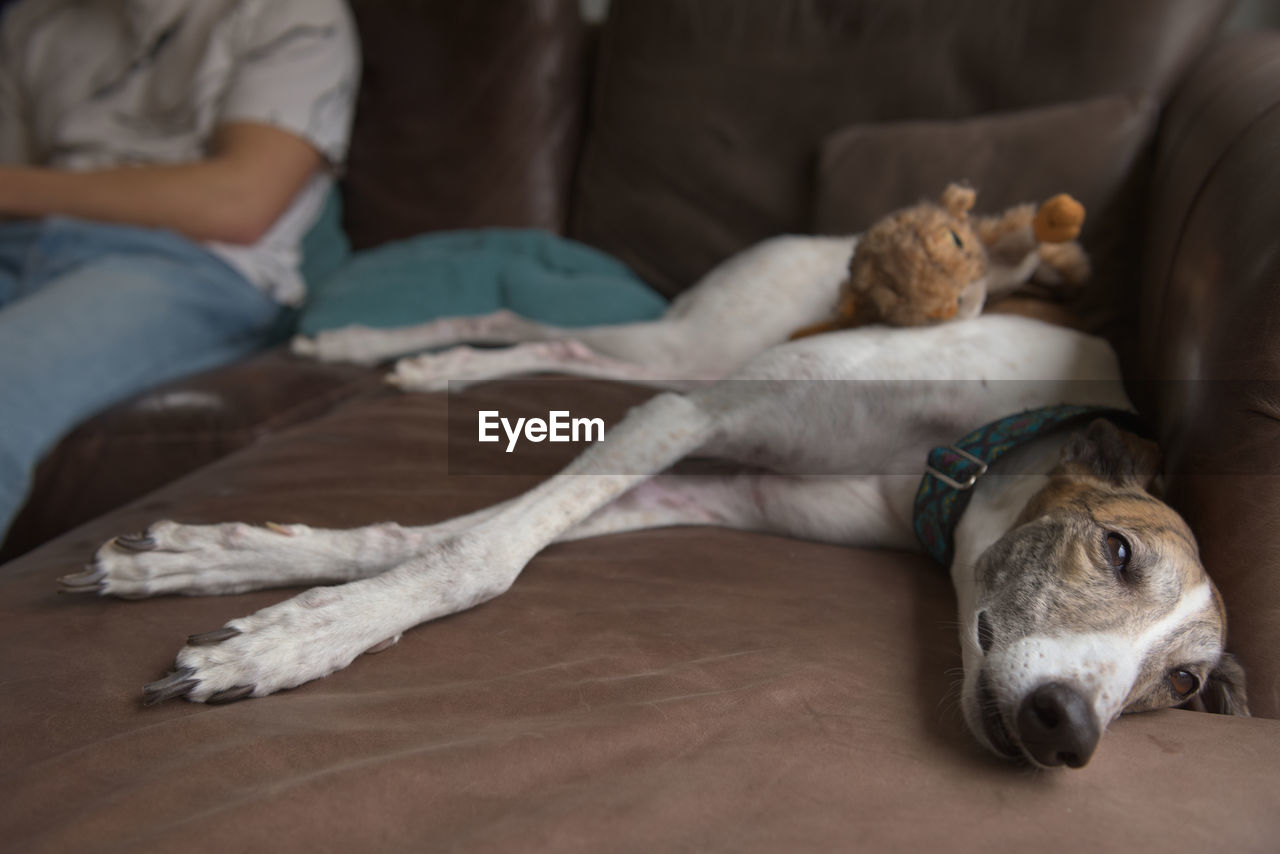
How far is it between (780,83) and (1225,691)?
214 cm

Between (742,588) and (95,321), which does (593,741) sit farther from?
(95,321)

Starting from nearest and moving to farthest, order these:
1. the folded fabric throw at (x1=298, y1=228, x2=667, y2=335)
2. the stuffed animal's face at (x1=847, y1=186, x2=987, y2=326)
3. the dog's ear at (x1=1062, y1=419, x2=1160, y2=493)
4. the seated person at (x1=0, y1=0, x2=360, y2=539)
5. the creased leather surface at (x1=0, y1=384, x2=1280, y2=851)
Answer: the creased leather surface at (x1=0, y1=384, x2=1280, y2=851) < the dog's ear at (x1=1062, y1=419, x2=1160, y2=493) < the stuffed animal's face at (x1=847, y1=186, x2=987, y2=326) < the seated person at (x1=0, y1=0, x2=360, y2=539) < the folded fabric throw at (x1=298, y1=228, x2=667, y2=335)

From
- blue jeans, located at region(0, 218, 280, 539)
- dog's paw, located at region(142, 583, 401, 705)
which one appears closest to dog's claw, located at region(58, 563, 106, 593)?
dog's paw, located at region(142, 583, 401, 705)

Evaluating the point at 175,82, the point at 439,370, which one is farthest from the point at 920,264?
the point at 175,82

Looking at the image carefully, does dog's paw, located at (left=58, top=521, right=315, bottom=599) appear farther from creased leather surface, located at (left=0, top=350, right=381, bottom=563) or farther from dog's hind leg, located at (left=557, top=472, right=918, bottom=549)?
creased leather surface, located at (left=0, top=350, right=381, bottom=563)

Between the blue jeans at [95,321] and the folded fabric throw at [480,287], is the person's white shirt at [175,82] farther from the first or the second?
the folded fabric throw at [480,287]

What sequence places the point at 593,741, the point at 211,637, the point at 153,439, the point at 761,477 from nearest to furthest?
1. the point at 593,741
2. the point at 211,637
3. the point at 761,477
4. the point at 153,439

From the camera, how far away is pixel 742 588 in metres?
1.36

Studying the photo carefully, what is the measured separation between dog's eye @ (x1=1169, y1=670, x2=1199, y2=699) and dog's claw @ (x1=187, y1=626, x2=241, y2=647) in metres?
1.21

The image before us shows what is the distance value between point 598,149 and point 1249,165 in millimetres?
2070

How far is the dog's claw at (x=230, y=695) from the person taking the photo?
3.27ft

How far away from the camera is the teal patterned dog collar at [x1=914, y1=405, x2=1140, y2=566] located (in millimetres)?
1406

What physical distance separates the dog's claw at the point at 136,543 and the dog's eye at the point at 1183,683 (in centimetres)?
143

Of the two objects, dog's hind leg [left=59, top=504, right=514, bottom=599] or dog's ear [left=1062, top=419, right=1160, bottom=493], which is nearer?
dog's hind leg [left=59, top=504, right=514, bottom=599]
